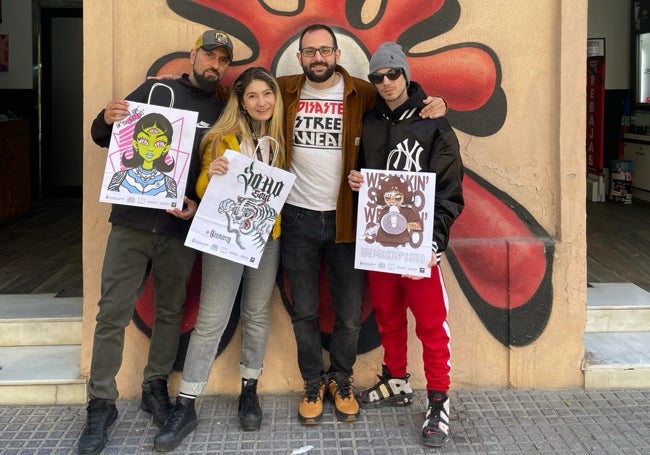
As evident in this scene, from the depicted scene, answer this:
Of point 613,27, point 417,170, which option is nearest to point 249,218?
point 417,170

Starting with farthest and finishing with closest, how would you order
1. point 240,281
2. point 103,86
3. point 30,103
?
1. point 30,103
2. point 103,86
3. point 240,281

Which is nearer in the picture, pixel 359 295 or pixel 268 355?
pixel 359 295

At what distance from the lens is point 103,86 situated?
12.4ft

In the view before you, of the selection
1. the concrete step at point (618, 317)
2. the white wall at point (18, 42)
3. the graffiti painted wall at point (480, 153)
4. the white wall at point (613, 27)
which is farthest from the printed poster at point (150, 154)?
the white wall at point (613, 27)

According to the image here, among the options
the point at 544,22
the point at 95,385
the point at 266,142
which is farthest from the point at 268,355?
the point at 544,22

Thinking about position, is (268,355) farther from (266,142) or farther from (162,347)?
(266,142)

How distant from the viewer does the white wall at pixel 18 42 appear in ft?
28.3

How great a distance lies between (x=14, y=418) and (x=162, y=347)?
0.95 meters

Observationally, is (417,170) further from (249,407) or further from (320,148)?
(249,407)

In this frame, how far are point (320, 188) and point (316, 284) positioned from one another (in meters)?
0.56

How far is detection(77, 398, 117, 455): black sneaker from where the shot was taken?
3.22 meters

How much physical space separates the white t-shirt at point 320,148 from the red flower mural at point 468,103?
2.10 feet

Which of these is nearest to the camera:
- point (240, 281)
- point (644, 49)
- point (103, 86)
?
point (240, 281)

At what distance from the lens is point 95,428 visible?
330 centimetres
